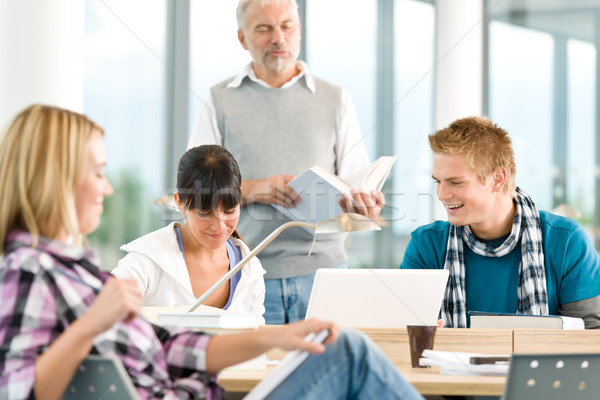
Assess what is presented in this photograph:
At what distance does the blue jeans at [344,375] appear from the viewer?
45.3 inches

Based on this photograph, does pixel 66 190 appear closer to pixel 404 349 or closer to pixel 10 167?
pixel 10 167

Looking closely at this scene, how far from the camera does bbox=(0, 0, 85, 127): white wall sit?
9.84ft

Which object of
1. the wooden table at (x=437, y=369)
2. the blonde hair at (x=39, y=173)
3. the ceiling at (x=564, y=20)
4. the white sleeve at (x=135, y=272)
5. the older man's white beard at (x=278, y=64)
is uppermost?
the ceiling at (x=564, y=20)

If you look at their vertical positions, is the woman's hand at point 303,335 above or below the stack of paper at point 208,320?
above

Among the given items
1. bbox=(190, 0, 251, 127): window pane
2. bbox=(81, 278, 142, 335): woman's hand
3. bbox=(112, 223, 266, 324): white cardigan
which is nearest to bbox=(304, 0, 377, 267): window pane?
bbox=(190, 0, 251, 127): window pane

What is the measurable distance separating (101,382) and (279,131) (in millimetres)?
1680

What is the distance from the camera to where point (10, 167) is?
41.8 inches

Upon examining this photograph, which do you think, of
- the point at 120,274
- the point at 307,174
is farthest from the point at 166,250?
the point at 307,174

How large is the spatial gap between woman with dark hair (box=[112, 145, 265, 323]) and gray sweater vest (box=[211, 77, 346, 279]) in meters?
0.25

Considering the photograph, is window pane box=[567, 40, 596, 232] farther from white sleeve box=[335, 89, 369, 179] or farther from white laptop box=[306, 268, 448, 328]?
white laptop box=[306, 268, 448, 328]

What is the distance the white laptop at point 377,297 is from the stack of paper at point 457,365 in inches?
7.2

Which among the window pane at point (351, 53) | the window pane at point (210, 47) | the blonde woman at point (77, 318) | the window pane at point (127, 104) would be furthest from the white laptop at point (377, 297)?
the window pane at point (351, 53)

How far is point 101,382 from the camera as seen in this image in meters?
0.98

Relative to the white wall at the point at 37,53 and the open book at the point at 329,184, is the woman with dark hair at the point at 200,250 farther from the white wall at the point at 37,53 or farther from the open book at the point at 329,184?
the white wall at the point at 37,53
